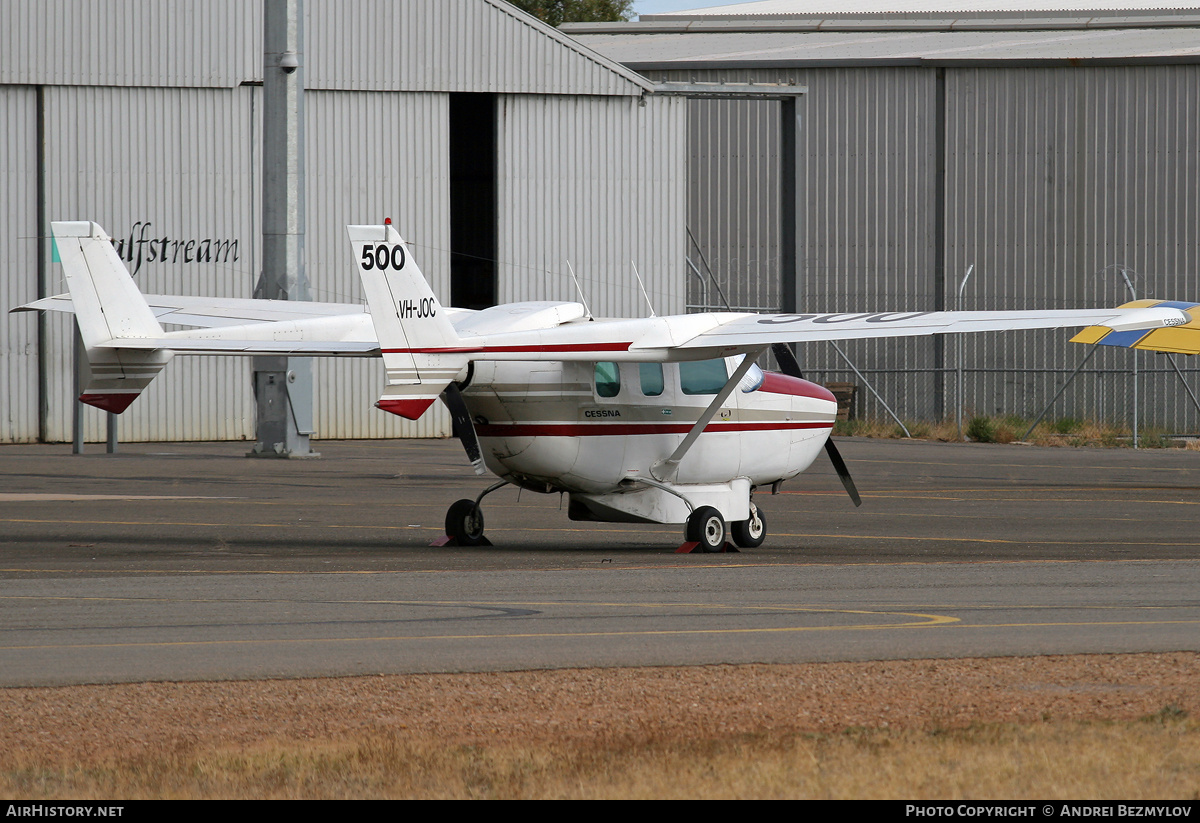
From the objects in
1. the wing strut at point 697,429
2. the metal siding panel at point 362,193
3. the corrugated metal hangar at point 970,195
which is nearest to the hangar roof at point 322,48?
the metal siding panel at point 362,193

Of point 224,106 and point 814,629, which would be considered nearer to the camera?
point 814,629

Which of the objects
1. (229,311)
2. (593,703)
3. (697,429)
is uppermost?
(229,311)

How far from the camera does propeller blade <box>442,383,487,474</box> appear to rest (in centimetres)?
1566

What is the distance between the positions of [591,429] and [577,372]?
600 mm

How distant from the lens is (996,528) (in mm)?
19062

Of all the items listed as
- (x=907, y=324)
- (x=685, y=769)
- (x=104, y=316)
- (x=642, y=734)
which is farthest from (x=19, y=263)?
(x=685, y=769)

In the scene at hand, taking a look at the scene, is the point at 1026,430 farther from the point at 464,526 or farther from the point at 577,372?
the point at 464,526

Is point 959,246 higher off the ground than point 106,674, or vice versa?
point 959,246

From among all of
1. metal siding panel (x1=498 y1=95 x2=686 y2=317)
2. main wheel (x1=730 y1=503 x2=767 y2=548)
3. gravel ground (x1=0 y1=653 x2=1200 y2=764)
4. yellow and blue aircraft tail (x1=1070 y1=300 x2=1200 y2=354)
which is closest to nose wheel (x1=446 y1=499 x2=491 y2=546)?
main wheel (x1=730 y1=503 x2=767 y2=548)

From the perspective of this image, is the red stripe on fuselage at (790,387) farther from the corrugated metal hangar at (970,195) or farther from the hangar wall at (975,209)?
the hangar wall at (975,209)

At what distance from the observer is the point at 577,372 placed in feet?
54.2

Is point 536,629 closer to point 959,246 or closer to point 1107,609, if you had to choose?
point 1107,609
